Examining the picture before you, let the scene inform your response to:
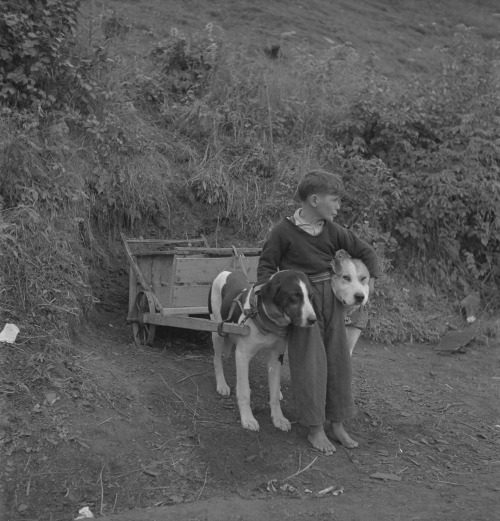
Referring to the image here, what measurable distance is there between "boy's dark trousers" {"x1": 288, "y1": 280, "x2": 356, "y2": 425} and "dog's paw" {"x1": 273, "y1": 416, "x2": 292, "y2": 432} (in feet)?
1.00

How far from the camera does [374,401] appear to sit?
557cm

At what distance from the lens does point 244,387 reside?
4.80 m

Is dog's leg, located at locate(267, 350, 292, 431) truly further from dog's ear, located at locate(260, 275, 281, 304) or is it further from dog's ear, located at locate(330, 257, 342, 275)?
dog's ear, located at locate(330, 257, 342, 275)

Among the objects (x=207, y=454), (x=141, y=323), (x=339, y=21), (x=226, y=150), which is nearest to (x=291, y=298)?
(x=207, y=454)

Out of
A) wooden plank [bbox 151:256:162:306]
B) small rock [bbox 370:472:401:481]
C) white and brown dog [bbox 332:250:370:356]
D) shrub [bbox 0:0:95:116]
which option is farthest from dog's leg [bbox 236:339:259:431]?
shrub [bbox 0:0:95:116]

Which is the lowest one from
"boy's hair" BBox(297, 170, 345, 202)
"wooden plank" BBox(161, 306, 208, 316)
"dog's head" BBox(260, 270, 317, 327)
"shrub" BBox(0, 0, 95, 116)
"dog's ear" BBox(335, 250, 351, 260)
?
"wooden plank" BBox(161, 306, 208, 316)

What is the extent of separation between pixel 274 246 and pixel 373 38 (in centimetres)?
1191

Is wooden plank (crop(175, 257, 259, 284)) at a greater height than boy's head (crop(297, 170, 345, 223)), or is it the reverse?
boy's head (crop(297, 170, 345, 223))

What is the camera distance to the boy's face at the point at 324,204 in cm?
442

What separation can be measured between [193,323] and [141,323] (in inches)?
37.5

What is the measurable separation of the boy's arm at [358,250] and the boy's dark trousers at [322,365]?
0.92 ft

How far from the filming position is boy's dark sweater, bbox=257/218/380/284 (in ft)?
14.8

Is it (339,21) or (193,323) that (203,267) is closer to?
(193,323)

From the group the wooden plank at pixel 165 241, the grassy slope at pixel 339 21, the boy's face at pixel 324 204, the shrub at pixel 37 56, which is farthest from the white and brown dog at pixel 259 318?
the grassy slope at pixel 339 21
